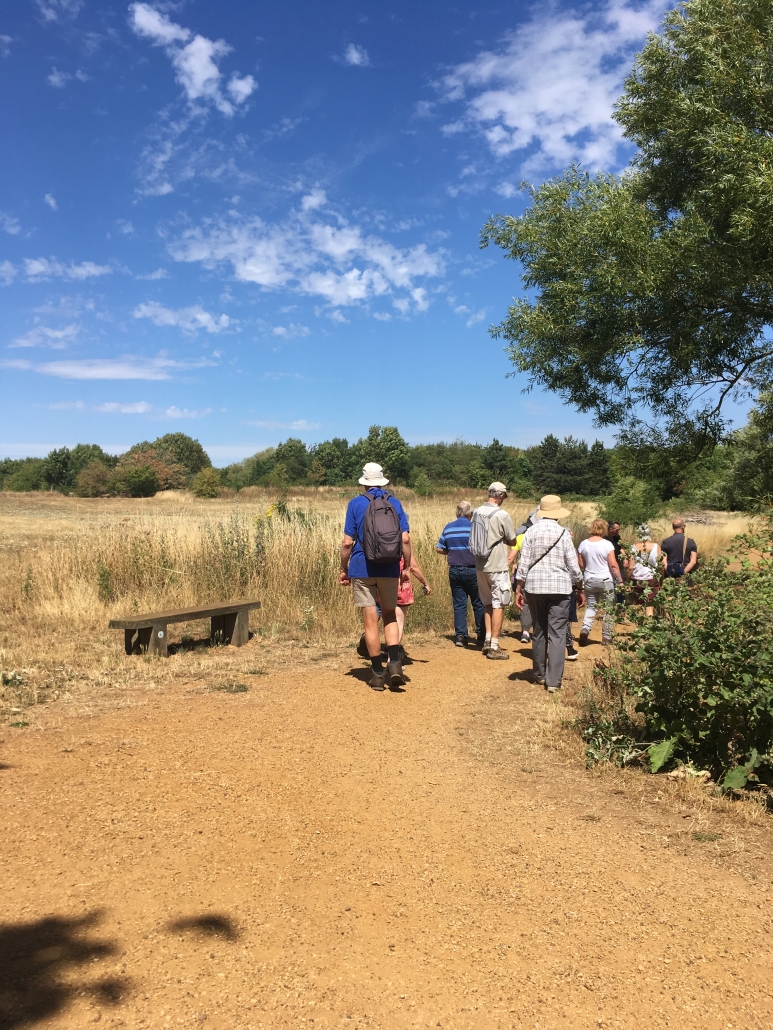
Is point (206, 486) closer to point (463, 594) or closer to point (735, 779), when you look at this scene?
point (463, 594)

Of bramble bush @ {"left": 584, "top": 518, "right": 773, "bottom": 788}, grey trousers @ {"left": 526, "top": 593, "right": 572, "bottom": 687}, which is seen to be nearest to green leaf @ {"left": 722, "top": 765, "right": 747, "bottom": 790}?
bramble bush @ {"left": 584, "top": 518, "right": 773, "bottom": 788}

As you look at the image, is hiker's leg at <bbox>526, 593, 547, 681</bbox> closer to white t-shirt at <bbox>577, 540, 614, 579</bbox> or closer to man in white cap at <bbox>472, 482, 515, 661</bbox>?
man in white cap at <bbox>472, 482, 515, 661</bbox>

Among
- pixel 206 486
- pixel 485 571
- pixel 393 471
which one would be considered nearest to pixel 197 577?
pixel 485 571

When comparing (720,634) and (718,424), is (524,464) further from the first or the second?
(720,634)

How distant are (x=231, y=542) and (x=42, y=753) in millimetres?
6432

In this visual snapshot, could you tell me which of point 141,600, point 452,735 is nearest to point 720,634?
point 452,735

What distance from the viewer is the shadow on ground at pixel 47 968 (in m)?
2.50

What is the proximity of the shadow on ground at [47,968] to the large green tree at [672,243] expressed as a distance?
9.86 m

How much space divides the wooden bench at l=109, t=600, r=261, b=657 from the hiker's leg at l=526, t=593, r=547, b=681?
3.57 meters

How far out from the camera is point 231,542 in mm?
11328

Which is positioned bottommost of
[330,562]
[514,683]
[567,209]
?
[514,683]

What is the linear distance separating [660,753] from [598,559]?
16.4ft

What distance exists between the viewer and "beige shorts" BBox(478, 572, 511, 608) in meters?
8.56

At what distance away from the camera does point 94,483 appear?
60031 millimetres
